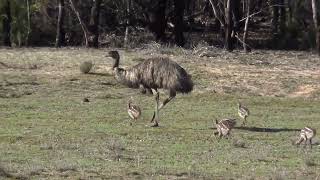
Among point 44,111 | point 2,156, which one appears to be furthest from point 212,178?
point 44,111

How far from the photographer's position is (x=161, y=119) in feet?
78.7

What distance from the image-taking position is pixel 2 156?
16.1m

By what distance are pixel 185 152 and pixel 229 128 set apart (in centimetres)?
224

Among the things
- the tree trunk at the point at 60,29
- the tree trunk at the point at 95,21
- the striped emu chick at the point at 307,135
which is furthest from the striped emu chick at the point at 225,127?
the tree trunk at the point at 60,29

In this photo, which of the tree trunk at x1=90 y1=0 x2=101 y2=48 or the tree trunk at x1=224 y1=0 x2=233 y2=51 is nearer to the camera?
the tree trunk at x1=224 y1=0 x2=233 y2=51

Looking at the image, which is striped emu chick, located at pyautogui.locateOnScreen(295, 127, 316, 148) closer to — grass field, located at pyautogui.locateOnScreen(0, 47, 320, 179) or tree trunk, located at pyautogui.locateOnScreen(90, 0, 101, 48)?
grass field, located at pyautogui.locateOnScreen(0, 47, 320, 179)

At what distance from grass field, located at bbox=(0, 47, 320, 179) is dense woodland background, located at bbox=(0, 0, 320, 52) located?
577cm

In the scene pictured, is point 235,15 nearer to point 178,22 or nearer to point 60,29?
point 178,22

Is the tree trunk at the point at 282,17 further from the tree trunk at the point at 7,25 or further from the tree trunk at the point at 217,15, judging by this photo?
the tree trunk at the point at 7,25

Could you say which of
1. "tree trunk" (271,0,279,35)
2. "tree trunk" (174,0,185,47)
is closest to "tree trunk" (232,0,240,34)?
"tree trunk" (174,0,185,47)

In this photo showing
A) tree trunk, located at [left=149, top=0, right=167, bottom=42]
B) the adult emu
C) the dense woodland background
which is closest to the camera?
the adult emu

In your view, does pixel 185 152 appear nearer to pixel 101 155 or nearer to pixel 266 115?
pixel 101 155

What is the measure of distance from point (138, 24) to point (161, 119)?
28.4 meters

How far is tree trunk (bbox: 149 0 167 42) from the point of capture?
49562 mm
